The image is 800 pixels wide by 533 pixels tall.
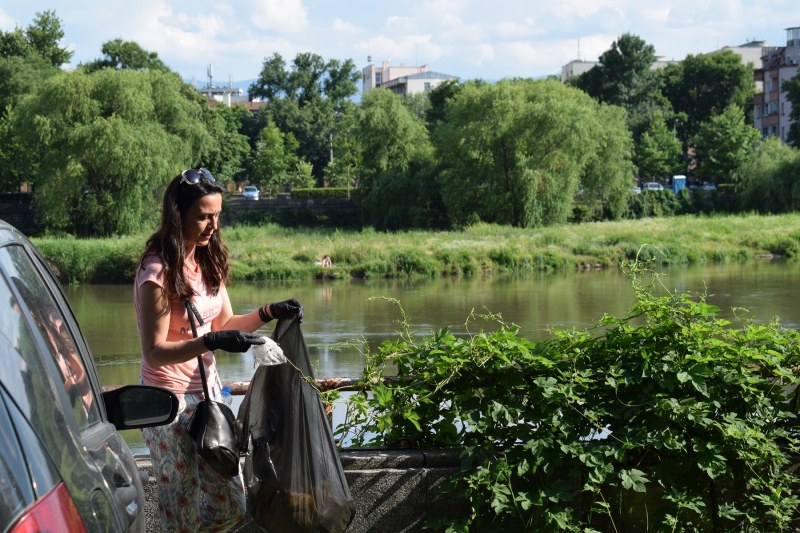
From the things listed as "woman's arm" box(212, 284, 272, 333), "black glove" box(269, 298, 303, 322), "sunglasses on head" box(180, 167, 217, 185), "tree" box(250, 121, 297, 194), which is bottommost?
"woman's arm" box(212, 284, 272, 333)

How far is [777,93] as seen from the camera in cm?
8994

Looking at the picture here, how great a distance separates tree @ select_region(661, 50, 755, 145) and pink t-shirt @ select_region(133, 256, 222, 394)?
85617mm

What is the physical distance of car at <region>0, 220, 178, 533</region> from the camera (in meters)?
1.70

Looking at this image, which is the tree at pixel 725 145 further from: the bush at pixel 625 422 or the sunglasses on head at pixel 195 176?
the sunglasses on head at pixel 195 176

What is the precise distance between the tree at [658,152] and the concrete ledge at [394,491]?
2881 inches

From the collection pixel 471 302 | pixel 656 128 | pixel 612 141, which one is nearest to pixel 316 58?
pixel 656 128

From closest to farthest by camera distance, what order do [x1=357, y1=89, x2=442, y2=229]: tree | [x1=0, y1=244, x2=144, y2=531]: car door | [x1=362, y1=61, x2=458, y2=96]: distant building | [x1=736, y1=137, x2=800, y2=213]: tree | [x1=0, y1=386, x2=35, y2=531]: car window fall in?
[x1=0, y1=386, x2=35, y2=531]: car window, [x1=0, y1=244, x2=144, y2=531]: car door, [x1=357, y1=89, x2=442, y2=229]: tree, [x1=736, y1=137, x2=800, y2=213]: tree, [x1=362, y1=61, x2=458, y2=96]: distant building

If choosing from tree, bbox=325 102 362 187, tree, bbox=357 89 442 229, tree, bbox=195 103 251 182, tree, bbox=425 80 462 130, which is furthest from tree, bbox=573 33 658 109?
tree, bbox=357 89 442 229

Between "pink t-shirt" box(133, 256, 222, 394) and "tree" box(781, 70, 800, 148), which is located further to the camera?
"tree" box(781, 70, 800, 148)

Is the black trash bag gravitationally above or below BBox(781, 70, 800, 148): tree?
below

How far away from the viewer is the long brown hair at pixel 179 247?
378 centimetres

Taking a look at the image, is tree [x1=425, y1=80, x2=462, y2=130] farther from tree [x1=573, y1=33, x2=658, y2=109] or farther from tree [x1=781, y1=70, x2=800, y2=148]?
tree [x1=781, y1=70, x2=800, y2=148]

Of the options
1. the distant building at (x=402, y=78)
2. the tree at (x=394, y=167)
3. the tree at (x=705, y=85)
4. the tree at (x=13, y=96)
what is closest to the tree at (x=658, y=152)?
the tree at (x=705, y=85)

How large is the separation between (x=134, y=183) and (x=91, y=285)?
515 centimetres
